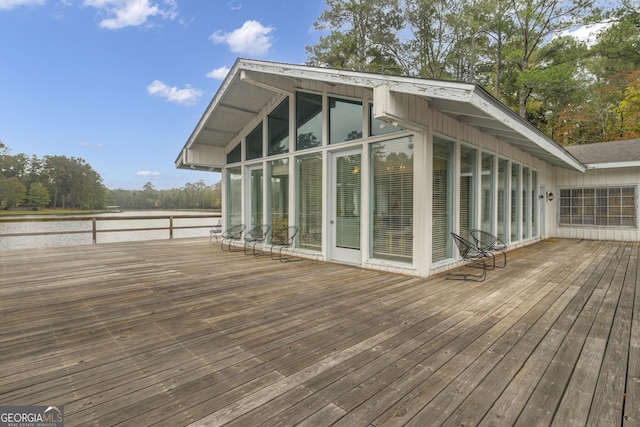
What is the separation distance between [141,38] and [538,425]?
26219mm

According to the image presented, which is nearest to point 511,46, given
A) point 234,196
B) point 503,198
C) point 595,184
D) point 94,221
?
point 595,184

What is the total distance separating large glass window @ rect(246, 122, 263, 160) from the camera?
7386mm

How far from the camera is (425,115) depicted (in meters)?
4.40

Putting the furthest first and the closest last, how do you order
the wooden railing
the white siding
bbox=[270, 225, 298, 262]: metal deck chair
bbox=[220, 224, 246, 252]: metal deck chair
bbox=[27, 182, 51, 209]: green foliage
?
1. bbox=[27, 182, 51, 209]: green foliage
2. the white siding
3. bbox=[220, 224, 246, 252]: metal deck chair
4. the wooden railing
5. bbox=[270, 225, 298, 262]: metal deck chair

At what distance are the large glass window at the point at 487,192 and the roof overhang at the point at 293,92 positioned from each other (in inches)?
22.2

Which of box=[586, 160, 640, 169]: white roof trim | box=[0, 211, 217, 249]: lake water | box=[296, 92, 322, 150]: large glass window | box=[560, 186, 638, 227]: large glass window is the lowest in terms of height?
box=[0, 211, 217, 249]: lake water

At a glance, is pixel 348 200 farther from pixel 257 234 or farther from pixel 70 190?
pixel 70 190

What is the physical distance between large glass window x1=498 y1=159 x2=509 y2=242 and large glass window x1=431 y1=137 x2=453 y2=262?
8.14ft

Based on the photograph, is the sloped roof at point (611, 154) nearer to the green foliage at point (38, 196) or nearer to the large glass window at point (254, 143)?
the large glass window at point (254, 143)

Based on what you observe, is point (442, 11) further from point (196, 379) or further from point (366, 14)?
point (196, 379)

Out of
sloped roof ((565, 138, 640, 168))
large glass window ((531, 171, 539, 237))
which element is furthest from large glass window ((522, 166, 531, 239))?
sloped roof ((565, 138, 640, 168))

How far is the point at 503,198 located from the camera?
6.93 meters

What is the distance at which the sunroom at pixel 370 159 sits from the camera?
438 centimetres

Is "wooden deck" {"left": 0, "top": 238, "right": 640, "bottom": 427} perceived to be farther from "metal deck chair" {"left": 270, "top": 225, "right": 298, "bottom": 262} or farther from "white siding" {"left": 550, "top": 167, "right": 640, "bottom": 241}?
"white siding" {"left": 550, "top": 167, "right": 640, "bottom": 241}
